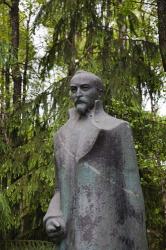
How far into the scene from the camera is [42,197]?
11.6 metres

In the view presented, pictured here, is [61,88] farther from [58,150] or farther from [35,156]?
[58,150]

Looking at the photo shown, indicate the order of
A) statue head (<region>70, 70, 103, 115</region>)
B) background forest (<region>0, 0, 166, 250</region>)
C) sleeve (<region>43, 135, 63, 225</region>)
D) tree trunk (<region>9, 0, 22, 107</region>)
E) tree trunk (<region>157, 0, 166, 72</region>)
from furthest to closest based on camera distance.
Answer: tree trunk (<region>9, 0, 22, 107</region>) < tree trunk (<region>157, 0, 166, 72</region>) < background forest (<region>0, 0, 166, 250</region>) < statue head (<region>70, 70, 103, 115</region>) < sleeve (<region>43, 135, 63, 225</region>)

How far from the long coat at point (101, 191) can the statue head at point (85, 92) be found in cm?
11

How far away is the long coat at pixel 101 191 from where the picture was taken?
391 cm

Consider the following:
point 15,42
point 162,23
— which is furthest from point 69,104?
point 15,42

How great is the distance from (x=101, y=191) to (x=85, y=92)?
71 cm

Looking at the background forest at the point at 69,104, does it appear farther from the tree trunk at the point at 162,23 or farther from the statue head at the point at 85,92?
the statue head at the point at 85,92

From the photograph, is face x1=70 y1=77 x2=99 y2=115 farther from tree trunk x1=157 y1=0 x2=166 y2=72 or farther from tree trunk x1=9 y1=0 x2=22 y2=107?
tree trunk x1=9 y1=0 x2=22 y2=107

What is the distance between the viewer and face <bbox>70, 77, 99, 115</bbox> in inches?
165

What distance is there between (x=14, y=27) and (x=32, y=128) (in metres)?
5.74

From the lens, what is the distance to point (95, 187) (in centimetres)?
399

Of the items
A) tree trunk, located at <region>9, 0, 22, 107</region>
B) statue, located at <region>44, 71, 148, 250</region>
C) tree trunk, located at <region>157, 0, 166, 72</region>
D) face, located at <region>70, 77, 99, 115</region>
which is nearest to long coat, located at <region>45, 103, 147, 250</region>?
statue, located at <region>44, 71, 148, 250</region>

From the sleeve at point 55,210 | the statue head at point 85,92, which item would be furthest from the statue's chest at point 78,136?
the sleeve at point 55,210

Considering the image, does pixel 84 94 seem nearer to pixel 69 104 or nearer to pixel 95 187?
pixel 95 187
